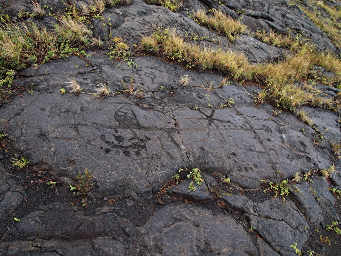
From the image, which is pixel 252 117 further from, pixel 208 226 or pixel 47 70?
pixel 47 70

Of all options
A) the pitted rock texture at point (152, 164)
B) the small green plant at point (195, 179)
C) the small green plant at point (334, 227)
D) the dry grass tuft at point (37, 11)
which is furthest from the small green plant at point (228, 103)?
the dry grass tuft at point (37, 11)

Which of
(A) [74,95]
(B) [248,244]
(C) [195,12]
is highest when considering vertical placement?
(C) [195,12]

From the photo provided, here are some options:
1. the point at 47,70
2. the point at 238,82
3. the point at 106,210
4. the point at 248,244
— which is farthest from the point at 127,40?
the point at 248,244

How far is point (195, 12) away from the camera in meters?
9.25

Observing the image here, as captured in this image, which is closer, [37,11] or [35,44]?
[35,44]

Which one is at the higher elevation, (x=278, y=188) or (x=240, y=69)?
(x=240, y=69)

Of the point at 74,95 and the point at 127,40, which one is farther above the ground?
the point at 127,40

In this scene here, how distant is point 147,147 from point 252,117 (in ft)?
9.61

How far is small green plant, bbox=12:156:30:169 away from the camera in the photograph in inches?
129

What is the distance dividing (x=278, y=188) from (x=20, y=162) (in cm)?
431

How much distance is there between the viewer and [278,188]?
414 centimetres

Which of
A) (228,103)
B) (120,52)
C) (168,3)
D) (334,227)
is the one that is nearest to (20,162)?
(120,52)

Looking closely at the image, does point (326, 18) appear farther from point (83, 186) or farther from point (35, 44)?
point (83, 186)

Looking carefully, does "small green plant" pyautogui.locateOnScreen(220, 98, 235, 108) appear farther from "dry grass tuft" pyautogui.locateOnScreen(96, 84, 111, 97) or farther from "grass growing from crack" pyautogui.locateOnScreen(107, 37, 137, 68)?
"dry grass tuft" pyautogui.locateOnScreen(96, 84, 111, 97)
